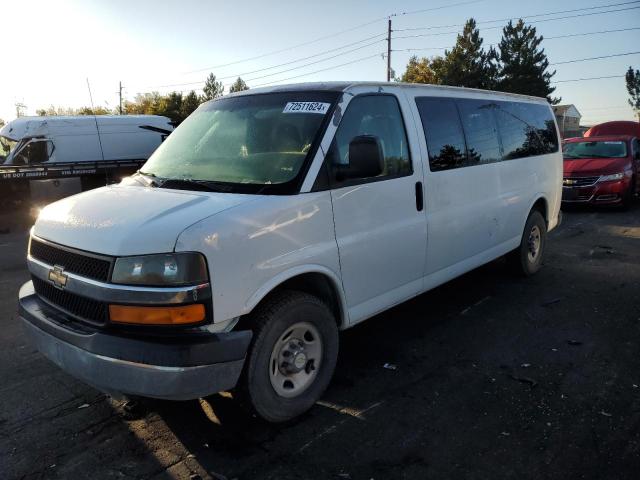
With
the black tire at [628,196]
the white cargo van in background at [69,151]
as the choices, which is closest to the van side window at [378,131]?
the black tire at [628,196]

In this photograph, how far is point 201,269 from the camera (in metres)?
2.57

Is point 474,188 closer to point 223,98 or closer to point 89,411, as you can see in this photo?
point 223,98

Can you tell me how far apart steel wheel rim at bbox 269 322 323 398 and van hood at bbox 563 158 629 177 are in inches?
410

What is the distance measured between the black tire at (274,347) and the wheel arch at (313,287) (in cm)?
10

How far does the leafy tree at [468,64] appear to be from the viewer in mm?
48469

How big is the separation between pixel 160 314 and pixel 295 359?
0.96 m

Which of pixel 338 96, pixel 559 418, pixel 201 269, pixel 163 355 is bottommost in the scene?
pixel 559 418

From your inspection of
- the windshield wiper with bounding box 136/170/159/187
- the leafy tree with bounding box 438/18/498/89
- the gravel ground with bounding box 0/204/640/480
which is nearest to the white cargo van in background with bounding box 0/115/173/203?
the gravel ground with bounding box 0/204/640/480

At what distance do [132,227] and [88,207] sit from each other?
24.7 inches

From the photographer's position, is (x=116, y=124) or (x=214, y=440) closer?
(x=214, y=440)

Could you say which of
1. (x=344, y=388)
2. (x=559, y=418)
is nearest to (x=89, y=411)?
(x=344, y=388)

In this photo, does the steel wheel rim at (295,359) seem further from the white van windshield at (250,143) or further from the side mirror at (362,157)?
the side mirror at (362,157)

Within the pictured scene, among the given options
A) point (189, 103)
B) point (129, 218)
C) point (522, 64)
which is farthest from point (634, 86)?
point (129, 218)

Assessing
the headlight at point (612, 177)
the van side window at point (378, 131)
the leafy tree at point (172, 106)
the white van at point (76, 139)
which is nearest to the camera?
the van side window at point (378, 131)
